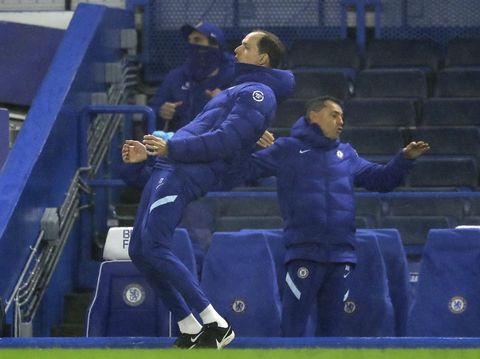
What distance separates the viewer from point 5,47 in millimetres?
12609

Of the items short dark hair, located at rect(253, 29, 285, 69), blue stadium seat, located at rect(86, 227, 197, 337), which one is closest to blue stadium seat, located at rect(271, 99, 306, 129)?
blue stadium seat, located at rect(86, 227, 197, 337)

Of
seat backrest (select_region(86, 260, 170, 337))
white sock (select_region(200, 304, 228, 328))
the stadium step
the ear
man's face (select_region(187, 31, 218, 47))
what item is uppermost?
the ear

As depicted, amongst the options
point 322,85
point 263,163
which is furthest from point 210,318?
point 322,85

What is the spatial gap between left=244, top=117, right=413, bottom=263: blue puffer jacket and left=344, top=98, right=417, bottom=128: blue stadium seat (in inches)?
103

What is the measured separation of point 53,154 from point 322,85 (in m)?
2.17

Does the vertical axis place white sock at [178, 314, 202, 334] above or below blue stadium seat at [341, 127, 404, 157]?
below

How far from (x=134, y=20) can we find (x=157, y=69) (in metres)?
0.40

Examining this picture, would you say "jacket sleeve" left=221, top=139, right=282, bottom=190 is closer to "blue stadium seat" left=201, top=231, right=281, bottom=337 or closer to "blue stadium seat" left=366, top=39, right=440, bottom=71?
"blue stadium seat" left=201, top=231, right=281, bottom=337

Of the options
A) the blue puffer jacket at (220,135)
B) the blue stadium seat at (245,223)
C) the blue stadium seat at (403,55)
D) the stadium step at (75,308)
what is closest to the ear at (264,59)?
the blue puffer jacket at (220,135)

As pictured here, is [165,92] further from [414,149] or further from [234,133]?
[234,133]

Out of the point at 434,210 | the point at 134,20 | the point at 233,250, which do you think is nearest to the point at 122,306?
the point at 233,250

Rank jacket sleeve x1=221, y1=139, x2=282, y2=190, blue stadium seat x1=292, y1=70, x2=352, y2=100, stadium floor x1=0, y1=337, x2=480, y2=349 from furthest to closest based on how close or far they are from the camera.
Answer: blue stadium seat x1=292, y1=70, x2=352, y2=100, jacket sleeve x1=221, y1=139, x2=282, y2=190, stadium floor x1=0, y1=337, x2=480, y2=349

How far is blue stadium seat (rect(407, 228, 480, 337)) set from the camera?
9.02 m

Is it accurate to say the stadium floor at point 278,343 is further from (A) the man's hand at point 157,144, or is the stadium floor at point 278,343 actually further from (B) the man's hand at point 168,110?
(B) the man's hand at point 168,110
